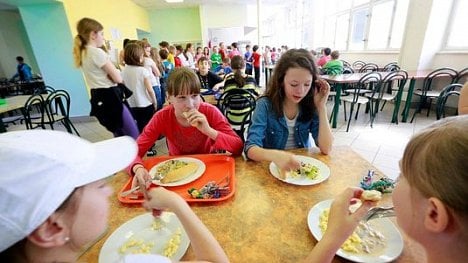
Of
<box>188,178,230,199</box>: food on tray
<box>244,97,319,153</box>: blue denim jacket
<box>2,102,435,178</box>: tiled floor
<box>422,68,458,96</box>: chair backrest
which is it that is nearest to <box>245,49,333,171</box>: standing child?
<box>244,97,319,153</box>: blue denim jacket

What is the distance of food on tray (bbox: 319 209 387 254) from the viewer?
2.18ft

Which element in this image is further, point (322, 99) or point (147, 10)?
point (147, 10)

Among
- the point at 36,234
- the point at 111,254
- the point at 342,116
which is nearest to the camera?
the point at 36,234

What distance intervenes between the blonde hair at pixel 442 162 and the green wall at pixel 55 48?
6075mm

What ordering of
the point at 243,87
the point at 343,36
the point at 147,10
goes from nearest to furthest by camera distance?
the point at 243,87
the point at 343,36
the point at 147,10

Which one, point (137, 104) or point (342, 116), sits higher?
point (137, 104)

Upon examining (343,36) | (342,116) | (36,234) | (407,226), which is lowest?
(342,116)

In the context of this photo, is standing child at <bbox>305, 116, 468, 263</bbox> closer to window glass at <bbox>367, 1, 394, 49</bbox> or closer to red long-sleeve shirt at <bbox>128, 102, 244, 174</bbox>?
red long-sleeve shirt at <bbox>128, 102, 244, 174</bbox>

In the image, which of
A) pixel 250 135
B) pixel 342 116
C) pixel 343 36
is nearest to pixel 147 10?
pixel 343 36

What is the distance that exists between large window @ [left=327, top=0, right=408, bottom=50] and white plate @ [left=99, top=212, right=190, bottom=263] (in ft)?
22.6

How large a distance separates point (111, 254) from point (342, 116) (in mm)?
4901

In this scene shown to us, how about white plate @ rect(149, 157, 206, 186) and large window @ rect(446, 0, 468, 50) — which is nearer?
white plate @ rect(149, 157, 206, 186)

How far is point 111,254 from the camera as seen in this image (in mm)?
683

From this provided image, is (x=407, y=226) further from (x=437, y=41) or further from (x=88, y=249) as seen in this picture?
(x=437, y=41)
